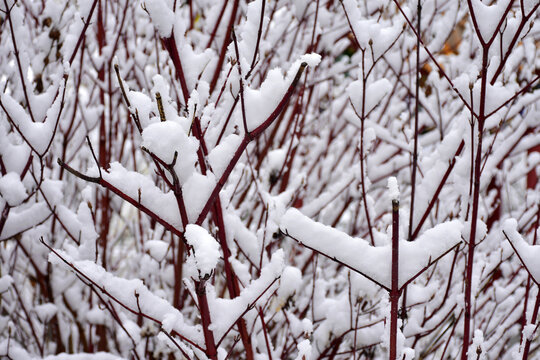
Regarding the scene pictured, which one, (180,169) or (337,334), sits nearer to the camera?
(180,169)

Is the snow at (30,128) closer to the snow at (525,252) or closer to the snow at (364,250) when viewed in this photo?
the snow at (364,250)

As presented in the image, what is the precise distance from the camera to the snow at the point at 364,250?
2.57ft

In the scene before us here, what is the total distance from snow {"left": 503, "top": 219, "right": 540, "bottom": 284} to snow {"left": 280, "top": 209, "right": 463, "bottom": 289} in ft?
0.60

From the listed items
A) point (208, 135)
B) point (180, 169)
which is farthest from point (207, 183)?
point (208, 135)

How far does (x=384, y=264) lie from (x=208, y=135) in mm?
480

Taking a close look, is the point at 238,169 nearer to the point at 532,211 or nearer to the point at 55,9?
the point at 55,9

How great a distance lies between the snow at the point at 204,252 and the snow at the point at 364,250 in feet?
0.47

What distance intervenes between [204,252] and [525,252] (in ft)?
2.07

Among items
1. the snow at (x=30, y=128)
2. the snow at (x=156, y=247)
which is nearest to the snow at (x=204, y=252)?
the snow at (x=30, y=128)

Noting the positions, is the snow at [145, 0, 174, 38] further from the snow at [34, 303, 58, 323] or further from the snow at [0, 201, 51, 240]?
the snow at [34, 303, 58, 323]

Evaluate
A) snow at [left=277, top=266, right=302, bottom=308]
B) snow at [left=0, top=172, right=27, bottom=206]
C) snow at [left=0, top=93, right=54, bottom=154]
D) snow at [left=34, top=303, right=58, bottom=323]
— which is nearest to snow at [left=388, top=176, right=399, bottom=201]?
snow at [left=277, top=266, right=302, bottom=308]

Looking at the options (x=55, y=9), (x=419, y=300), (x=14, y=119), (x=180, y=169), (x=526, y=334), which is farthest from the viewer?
(x=55, y=9)

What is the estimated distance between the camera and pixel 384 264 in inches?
30.9

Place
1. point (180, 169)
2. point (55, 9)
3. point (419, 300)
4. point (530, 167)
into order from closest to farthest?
point (180, 169)
point (419, 300)
point (55, 9)
point (530, 167)
